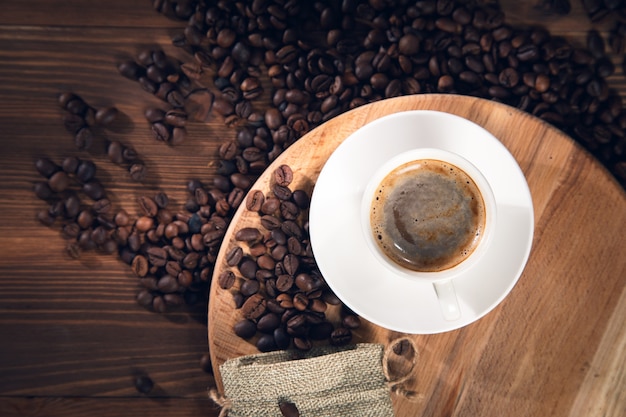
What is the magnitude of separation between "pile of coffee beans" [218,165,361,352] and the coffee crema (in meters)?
0.25

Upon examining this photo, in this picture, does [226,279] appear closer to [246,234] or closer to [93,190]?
[246,234]

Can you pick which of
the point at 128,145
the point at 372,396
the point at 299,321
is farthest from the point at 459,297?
the point at 128,145

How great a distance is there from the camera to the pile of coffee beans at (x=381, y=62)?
1919 mm

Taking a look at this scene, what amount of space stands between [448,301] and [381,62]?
2.93ft

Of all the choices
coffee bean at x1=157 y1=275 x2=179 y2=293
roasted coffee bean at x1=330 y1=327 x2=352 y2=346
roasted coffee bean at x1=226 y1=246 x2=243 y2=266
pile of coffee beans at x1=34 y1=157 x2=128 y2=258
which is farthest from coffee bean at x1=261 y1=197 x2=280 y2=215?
pile of coffee beans at x1=34 y1=157 x2=128 y2=258

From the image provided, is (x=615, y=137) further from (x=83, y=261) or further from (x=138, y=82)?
(x=83, y=261)

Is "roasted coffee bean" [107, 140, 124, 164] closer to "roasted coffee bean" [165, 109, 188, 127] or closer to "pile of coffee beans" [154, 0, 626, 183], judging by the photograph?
"roasted coffee bean" [165, 109, 188, 127]

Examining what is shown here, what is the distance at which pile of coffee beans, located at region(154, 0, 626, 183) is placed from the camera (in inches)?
75.5

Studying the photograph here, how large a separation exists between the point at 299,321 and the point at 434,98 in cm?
72

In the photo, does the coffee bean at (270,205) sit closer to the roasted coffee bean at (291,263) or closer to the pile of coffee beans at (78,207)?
the roasted coffee bean at (291,263)

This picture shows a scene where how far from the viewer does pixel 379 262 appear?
4.83 ft

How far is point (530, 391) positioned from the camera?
1655 millimetres

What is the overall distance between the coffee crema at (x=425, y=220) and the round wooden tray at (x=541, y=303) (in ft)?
0.66

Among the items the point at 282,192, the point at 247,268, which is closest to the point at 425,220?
the point at 282,192
